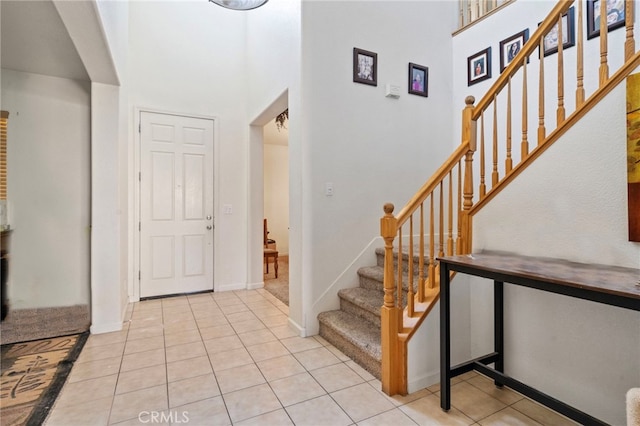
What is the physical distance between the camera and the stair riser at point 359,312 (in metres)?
2.39

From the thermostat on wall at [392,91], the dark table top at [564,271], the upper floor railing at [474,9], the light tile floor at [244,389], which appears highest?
the upper floor railing at [474,9]

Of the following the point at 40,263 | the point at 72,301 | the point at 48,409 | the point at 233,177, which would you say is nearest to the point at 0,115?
the point at 40,263

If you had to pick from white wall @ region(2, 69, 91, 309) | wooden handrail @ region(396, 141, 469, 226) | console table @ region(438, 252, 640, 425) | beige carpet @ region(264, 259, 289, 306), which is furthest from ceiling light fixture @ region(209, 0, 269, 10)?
beige carpet @ region(264, 259, 289, 306)

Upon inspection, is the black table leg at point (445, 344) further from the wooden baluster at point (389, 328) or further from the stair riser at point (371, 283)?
the stair riser at point (371, 283)

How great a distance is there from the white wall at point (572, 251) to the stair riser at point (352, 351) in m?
0.74

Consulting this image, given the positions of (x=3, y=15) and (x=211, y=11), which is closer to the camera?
(x=3, y=15)

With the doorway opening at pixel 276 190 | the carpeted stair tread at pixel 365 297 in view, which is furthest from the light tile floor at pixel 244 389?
the doorway opening at pixel 276 190

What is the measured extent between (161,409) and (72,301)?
2205 mm

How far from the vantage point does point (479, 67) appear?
10.8ft

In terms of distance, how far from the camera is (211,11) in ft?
14.1

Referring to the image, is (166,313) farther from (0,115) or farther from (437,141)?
(437,141)

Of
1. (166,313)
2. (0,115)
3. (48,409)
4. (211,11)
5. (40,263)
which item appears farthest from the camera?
(211,11)

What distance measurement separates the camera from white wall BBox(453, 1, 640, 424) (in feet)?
4.88

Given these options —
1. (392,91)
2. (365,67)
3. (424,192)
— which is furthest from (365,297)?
(365,67)
